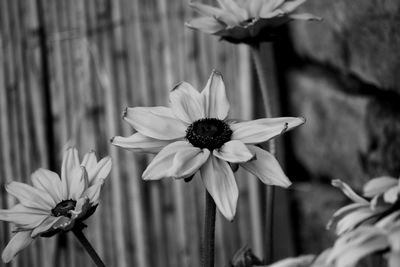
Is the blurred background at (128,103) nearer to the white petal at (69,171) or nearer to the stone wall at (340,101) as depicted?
the stone wall at (340,101)

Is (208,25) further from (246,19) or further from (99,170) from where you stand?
(99,170)

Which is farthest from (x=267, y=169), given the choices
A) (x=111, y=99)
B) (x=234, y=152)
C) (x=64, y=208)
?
(x=111, y=99)

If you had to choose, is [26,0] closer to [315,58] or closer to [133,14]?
[133,14]

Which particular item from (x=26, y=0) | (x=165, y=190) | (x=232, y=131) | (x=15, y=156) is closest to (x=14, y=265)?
(x=15, y=156)

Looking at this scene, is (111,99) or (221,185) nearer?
(221,185)

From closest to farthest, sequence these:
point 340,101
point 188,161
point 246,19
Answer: point 188,161, point 246,19, point 340,101

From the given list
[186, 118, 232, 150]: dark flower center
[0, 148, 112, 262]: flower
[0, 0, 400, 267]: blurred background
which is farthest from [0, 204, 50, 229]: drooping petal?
[0, 0, 400, 267]: blurred background

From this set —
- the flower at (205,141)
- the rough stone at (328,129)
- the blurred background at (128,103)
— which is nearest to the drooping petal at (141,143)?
the flower at (205,141)
